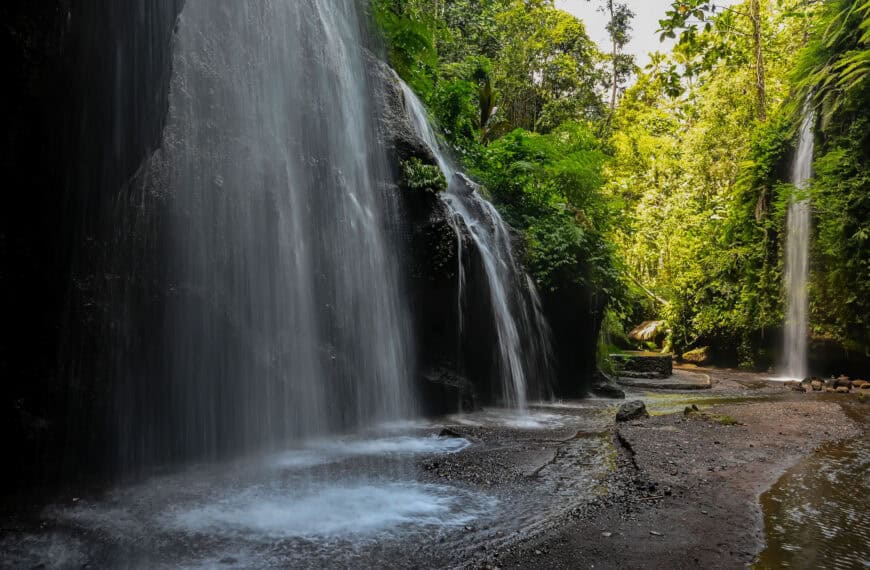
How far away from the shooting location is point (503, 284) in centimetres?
1133

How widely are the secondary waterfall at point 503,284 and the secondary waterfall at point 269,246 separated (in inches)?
70.1

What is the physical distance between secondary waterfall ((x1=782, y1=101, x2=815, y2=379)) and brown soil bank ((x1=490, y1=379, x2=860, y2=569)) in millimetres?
10587

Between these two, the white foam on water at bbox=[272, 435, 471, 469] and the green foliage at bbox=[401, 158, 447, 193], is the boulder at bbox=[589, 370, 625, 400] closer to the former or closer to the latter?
the green foliage at bbox=[401, 158, 447, 193]

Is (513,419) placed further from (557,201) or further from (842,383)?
(842,383)

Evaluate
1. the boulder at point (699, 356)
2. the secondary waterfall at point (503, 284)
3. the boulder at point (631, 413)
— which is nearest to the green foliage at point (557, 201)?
the secondary waterfall at point (503, 284)

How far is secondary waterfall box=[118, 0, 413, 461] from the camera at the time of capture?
22.1ft

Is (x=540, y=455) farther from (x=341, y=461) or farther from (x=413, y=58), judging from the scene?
(x=413, y=58)

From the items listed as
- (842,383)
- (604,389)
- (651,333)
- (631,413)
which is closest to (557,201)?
(604,389)

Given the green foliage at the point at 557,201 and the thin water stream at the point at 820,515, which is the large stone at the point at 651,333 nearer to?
the green foliage at the point at 557,201

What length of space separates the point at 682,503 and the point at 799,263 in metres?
15.9

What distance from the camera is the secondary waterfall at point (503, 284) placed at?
10.7 m

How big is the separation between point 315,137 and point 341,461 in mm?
5192

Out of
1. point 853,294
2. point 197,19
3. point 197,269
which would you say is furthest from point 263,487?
point 853,294

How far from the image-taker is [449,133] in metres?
13.4
